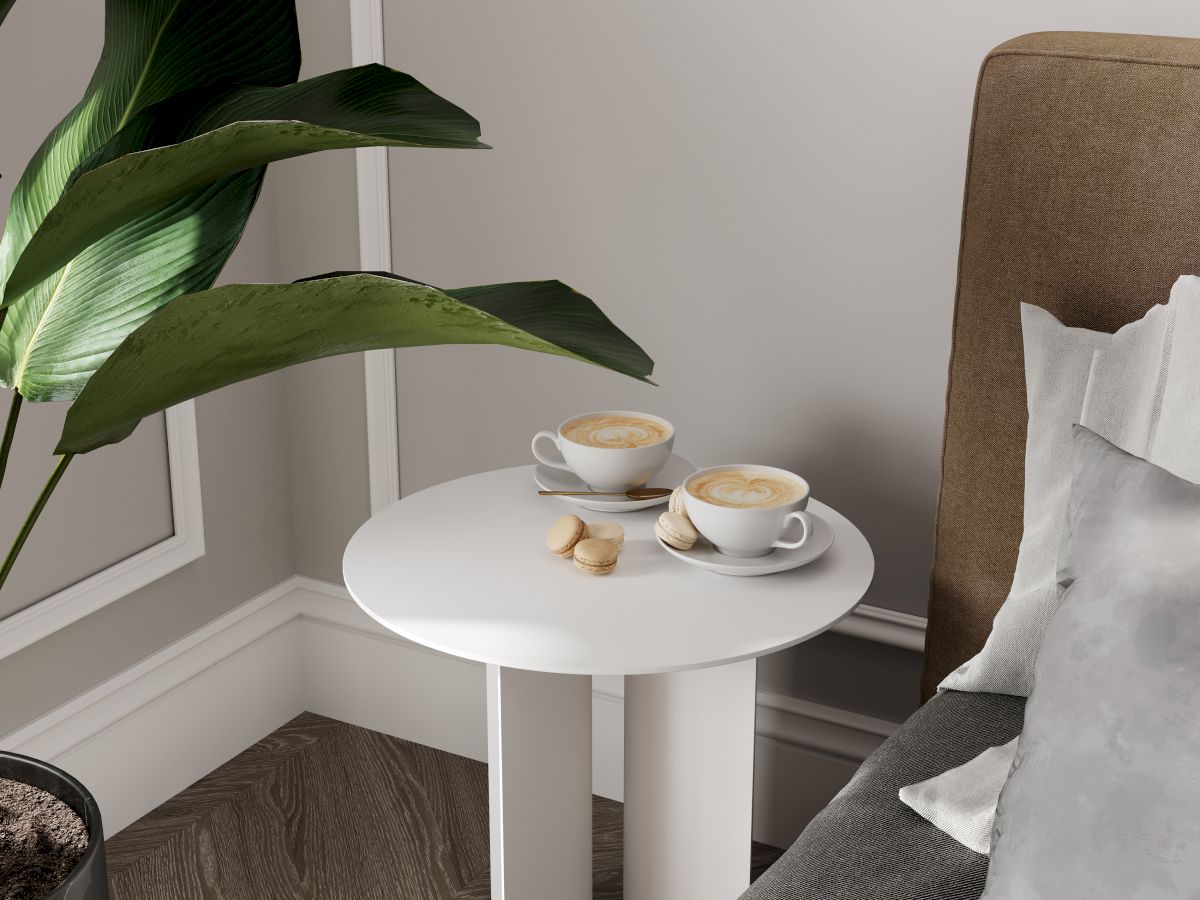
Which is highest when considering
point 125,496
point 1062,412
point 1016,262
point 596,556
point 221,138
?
point 221,138

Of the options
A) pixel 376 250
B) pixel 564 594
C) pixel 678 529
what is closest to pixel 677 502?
pixel 678 529

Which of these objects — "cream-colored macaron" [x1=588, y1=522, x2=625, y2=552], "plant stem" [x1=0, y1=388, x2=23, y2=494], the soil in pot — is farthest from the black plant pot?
"cream-colored macaron" [x1=588, y1=522, x2=625, y2=552]

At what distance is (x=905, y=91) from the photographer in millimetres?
1332

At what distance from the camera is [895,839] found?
3.01 feet

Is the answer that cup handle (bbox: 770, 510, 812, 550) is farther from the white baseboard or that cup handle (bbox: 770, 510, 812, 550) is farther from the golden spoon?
the white baseboard

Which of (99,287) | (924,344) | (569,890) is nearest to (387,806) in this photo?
(569,890)

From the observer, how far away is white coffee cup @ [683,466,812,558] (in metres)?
1.15

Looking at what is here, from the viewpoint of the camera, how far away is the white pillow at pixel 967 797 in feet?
2.96

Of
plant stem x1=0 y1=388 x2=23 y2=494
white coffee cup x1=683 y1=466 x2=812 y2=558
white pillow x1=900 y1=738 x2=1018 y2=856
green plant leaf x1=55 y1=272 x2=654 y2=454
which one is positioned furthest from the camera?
white coffee cup x1=683 y1=466 x2=812 y2=558

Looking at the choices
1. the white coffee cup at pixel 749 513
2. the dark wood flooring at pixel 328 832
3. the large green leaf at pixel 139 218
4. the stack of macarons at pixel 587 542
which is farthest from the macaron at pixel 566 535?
the dark wood flooring at pixel 328 832

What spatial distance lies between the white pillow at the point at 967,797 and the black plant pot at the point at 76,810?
563 millimetres

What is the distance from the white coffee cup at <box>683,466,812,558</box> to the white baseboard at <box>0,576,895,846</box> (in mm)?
467

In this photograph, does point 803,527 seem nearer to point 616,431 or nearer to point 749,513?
point 749,513

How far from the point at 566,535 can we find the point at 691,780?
289mm
